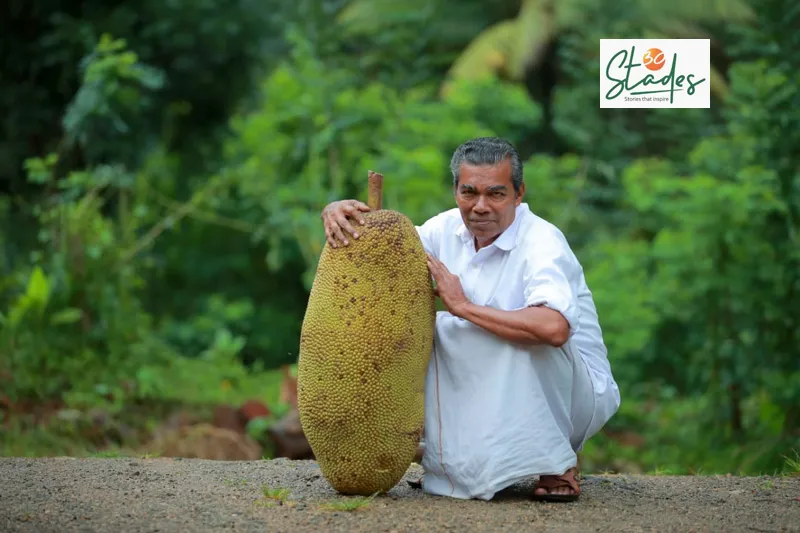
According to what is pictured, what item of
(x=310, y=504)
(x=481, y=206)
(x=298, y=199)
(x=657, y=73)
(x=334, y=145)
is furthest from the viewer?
Result: (x=334, y=145)

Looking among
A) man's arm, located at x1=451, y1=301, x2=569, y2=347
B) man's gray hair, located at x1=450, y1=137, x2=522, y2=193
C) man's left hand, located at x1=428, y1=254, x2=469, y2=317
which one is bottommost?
man's arm, located at x1=451, y1=301, x2=569, y2=347

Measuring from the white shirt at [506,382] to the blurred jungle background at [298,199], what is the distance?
140 inches

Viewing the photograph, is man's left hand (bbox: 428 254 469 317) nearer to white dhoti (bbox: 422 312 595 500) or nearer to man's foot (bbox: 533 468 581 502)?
white dhoti (bbox: 422 312 595 500)

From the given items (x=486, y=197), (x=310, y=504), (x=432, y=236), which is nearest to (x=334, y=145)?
(x=432, y=236)

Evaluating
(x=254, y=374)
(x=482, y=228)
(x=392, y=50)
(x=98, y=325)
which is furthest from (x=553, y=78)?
(x=482, y=228)

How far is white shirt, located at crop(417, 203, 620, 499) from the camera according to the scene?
382cm

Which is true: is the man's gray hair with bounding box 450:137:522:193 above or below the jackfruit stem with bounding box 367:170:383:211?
above

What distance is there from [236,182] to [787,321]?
540 cm

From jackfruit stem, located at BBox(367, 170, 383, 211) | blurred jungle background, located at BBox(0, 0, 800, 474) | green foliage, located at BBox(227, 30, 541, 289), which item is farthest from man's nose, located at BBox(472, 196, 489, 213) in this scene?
green foliage, located at BBox(227, 30, 541, 289)

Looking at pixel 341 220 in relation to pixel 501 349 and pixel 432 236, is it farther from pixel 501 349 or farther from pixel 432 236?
pixel 501 349

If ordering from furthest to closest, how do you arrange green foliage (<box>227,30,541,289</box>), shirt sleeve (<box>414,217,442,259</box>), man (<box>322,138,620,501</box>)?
green foliage (<box>227,30,541,289</box>)
shirt sleeve (<box>414,217,442,259</box>)
man (<box>322,138,620,501</box>)

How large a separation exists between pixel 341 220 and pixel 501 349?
79cm

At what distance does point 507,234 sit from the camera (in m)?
3.97

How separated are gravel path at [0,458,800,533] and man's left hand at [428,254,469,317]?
29.8 inches
